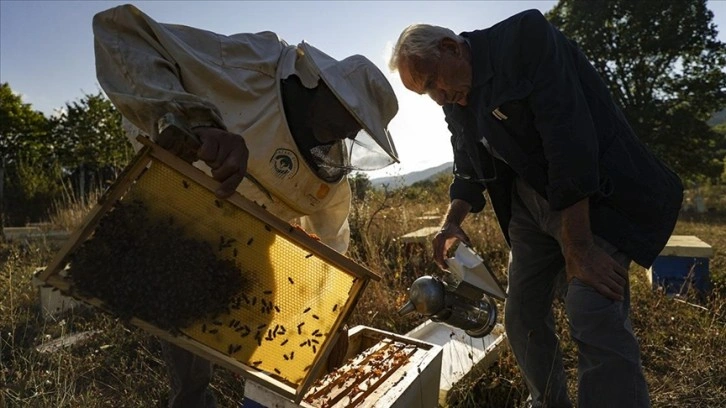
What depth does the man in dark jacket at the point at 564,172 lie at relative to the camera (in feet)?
6.04

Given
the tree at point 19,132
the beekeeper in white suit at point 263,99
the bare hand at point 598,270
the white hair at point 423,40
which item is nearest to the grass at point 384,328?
the beekeeper in white suit at point 263,99

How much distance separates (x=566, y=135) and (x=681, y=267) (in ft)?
12.8

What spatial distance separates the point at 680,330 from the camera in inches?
146

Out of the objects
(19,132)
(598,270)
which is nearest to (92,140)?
(19,132)

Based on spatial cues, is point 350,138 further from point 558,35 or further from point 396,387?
point 396,387

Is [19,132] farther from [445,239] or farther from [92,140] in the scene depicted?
[445,239]

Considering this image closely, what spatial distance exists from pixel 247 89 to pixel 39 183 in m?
15.5

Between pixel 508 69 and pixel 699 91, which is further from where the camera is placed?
pixel 699 91

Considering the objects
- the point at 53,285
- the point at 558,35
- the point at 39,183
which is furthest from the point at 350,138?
the point at 39,183

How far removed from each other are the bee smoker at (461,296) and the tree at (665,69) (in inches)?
869

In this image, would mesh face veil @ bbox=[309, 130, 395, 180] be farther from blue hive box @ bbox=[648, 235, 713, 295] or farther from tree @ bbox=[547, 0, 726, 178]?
tree @ bbox=[547, 0, 726, 178]

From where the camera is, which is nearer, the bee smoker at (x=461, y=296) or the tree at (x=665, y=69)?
the bee smoker at (x=461, y=296)

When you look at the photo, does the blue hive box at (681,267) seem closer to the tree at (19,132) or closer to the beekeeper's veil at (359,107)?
the beekeeper's veil at (359,107)

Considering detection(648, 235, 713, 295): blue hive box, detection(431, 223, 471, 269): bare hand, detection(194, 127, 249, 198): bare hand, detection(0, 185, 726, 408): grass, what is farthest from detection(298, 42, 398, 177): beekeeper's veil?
detection(648, 235, 713, 295): blue hive box
